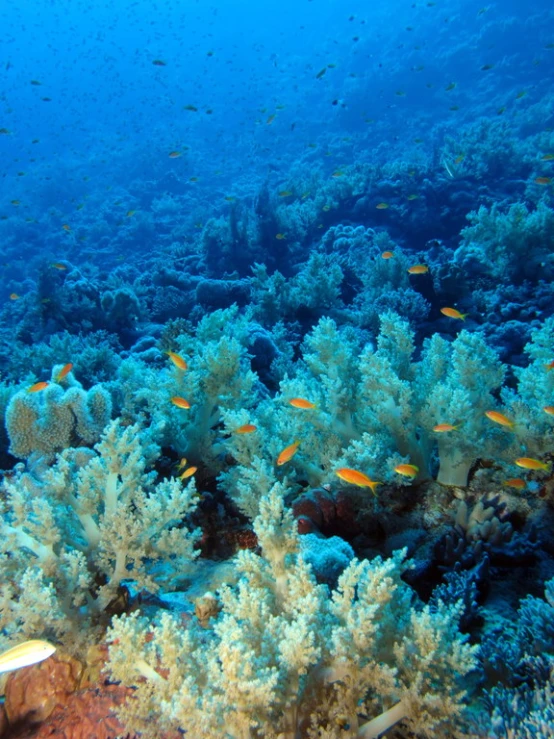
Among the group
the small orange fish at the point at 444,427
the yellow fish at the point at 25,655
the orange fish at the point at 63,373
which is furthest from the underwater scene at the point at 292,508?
the orange fish at the point at 63,373

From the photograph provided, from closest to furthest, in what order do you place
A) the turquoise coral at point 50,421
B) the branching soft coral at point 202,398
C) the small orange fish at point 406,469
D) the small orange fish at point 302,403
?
the small orange fish at point 406,469
the small orange fish at point 302,403
the turquoise coral at point 50,421
the branching soft coral at point 202,398

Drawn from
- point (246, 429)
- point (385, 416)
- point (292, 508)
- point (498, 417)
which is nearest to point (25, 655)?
point (292, 508)

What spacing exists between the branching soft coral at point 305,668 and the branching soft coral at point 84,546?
55 centimetres

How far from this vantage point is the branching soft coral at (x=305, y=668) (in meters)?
1.60

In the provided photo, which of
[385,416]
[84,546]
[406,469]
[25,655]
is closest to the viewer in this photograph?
[25,655]

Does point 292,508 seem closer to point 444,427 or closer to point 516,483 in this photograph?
point 444,427

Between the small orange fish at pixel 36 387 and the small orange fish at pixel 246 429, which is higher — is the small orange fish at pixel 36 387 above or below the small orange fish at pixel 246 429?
above

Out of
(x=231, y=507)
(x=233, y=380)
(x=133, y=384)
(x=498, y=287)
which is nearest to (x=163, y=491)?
(x=231, y=507)

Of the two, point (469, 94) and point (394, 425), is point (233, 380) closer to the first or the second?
point (394, 425)

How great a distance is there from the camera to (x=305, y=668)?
67.8 inches

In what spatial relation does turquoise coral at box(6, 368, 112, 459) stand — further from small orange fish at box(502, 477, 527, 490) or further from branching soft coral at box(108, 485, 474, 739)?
small orange fish at box(502, 477, 527, 490)

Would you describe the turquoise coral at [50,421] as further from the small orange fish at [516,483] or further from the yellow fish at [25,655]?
the small orange fish at [516,483]

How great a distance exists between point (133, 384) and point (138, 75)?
9161 centimetres

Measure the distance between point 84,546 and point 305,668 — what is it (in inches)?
66.6
